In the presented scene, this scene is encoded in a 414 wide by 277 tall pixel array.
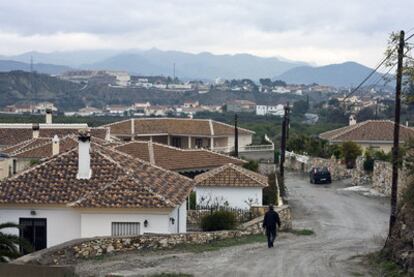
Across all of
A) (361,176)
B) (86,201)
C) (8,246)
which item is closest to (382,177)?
(361,176)

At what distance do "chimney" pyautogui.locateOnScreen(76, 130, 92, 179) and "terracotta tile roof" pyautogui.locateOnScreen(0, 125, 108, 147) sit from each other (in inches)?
1156

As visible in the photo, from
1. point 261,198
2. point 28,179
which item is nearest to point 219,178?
point 261,198

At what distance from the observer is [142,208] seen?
22.2m

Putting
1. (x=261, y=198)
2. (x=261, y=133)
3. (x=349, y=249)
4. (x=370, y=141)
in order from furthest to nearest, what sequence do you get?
(x=261, y=133) < (x=370, y=141) < (x=261, y=198) < (x=349, y=249)

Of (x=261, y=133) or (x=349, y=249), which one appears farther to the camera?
(x=261, y=133)

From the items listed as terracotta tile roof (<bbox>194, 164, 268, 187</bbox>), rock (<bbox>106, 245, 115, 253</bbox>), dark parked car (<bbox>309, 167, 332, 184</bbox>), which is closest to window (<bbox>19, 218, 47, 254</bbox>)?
rock (<bbox>106, 245, 115, 253</bbox>)

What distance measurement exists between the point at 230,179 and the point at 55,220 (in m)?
12.2

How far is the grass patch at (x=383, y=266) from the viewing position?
16428 millimetres

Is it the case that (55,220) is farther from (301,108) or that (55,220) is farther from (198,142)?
(301,108)

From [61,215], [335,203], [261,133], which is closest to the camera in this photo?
[61,215]

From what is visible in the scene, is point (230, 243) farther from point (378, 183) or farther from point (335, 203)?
point (378, 183)

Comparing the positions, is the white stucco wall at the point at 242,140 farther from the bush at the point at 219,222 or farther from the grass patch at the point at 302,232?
the bush at the point at 219,222

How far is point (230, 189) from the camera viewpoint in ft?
111

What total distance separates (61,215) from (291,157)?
145 ft
